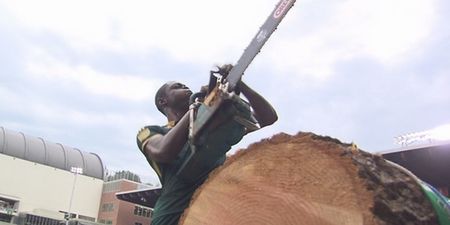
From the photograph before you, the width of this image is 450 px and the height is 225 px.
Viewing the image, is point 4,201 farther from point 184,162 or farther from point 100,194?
point 184,162

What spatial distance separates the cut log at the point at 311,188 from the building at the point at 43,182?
5146cm

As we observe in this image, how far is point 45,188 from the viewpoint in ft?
176

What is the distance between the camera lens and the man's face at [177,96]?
8.85ft

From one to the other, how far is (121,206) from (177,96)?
170 ft

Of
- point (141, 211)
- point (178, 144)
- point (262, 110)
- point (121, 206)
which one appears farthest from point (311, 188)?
point (141, 211)

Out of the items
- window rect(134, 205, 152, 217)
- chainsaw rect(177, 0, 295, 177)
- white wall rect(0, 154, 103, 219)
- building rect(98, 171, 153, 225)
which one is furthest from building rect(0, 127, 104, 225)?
chainsaw rect(177, 0, 295, 177)

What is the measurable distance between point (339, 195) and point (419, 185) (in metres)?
0.42

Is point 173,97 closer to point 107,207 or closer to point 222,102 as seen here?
point 222,102

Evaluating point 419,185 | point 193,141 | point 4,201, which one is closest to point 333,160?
point 419,185

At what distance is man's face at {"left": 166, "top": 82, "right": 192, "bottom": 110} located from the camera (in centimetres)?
270

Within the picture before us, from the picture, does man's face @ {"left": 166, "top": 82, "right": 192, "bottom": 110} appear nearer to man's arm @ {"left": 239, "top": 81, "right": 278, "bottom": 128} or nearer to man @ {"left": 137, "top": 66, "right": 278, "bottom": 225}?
man @ {"left": 137, "top": 66, "right": 278, "bottom": 225}

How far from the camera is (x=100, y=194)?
57812mm

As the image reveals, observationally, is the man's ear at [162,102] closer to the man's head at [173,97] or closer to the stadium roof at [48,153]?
the man's head at [173,97]

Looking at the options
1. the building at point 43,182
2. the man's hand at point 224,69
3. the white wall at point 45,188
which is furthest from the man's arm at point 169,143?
the white wall at point 45,188
